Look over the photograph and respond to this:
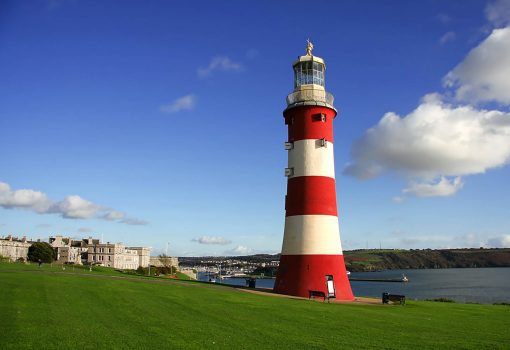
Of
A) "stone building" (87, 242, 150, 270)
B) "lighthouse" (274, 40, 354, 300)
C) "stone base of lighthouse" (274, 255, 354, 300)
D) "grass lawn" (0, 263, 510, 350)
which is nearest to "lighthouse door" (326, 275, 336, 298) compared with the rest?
"lighthouse" (274, 40, 354, 300)

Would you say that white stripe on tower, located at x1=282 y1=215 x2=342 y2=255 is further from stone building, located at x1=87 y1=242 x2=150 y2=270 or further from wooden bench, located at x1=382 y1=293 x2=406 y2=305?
stone building, located at x1=87 y1=242 x2=150 y2=270

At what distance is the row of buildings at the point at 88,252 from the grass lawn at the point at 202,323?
299ft

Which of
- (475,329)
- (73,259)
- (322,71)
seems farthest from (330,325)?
(73,259)

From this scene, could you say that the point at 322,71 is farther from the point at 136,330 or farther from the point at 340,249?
the point at 136,330

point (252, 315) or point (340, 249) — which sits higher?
point (340, 249)

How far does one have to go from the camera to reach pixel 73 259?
109000 mm

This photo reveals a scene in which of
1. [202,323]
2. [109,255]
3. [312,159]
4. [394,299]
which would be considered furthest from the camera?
[109,255]

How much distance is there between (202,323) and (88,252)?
367 ft

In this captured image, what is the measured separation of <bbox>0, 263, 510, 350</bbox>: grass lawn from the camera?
11656mm

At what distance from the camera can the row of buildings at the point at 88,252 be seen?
104625 mm

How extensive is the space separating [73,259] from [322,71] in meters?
97.9

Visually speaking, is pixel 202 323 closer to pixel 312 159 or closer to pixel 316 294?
pixel 316 294

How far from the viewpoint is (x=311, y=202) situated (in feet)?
91.5

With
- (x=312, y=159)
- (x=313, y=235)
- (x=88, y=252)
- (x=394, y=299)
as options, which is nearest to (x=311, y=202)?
(x=313, y=235)
